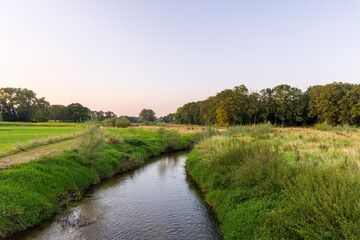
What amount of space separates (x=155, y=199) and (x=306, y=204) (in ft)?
31.1

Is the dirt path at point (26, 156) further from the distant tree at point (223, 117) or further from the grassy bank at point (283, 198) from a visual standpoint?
the distant tree at point (223, 117)

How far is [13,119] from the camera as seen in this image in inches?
3907

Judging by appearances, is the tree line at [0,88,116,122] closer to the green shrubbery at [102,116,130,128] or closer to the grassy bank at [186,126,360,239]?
the green shrubbery at [102,116,130,128]

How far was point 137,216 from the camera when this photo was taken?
33.6 feet

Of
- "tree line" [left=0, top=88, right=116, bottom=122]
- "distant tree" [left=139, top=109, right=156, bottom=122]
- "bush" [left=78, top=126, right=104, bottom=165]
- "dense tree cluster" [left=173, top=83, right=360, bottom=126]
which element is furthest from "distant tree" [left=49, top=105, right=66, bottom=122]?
"bush" [left=78, top=126, right=104, bottom=165]

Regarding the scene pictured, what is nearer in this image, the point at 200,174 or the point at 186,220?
the point at 186,220

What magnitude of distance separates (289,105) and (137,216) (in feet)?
227

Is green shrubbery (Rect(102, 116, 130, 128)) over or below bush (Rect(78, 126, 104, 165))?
over

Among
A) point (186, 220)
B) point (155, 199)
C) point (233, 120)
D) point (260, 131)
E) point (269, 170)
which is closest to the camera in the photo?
point (269, 170)

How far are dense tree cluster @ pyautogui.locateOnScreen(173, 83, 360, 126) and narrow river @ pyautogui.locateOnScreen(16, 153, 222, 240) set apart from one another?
175 ft

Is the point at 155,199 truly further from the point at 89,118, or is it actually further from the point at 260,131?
the point at 260,131

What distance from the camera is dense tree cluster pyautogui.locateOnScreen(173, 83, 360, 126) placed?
5397cm

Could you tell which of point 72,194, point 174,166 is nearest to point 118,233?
point 72,194

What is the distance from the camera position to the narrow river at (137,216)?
8.52 metres
